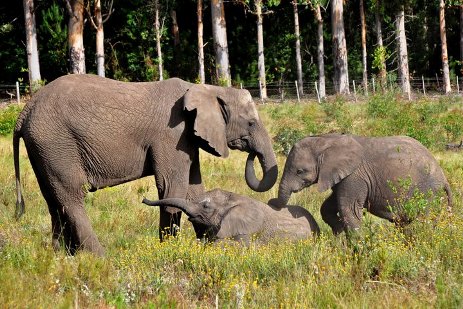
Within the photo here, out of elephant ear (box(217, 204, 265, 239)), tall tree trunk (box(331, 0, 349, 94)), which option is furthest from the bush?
elephant ear (box(217, 204, 265, 239))

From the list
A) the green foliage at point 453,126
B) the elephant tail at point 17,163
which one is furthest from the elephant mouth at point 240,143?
the green foliage at point 453,126

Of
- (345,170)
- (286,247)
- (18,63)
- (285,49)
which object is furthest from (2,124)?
(285,49)

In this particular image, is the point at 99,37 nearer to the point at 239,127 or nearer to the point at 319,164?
the point at 239,127

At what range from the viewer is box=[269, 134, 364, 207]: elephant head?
36.4ft

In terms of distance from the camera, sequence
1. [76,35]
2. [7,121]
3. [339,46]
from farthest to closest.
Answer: [339,46], [76,35], [7,121]

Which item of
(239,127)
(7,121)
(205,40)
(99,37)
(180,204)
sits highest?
(205,40)

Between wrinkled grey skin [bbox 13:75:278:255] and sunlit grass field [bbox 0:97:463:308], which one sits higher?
wrinkled grey skin [bbox 13:75:278:255]

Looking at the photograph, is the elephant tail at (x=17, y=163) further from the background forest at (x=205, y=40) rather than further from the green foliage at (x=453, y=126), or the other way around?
the background forest at (x=205, y=40)

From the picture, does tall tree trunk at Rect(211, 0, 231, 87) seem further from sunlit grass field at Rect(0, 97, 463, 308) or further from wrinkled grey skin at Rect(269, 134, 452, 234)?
sunlit grass field at Rect(0, 97, 463, 308)

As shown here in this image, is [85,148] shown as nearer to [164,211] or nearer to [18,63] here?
[164,211]

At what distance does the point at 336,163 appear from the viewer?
11.1 m

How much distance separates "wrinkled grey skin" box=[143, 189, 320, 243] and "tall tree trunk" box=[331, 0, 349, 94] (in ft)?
79.0

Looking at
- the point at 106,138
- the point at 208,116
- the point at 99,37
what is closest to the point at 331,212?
the point at 208,116

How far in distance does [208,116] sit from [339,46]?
24650 mm
